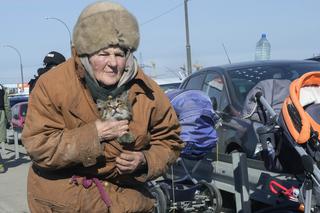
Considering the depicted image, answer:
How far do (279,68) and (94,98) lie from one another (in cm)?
555

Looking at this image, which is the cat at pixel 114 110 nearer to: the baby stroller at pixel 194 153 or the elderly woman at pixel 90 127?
the elderly woman at pixel 90 127

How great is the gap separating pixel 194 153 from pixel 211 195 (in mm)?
487

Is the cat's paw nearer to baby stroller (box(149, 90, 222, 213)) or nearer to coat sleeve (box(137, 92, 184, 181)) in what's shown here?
coat sleeve (box(137, 92, 184, 181))

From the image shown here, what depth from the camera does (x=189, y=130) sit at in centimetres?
616

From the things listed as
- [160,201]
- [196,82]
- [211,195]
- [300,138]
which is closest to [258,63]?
[196,82]

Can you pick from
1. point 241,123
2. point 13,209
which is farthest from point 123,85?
point 13,209

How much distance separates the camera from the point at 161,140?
119 inches

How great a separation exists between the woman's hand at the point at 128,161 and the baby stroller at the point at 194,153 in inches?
123

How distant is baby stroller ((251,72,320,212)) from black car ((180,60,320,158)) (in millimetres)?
3155

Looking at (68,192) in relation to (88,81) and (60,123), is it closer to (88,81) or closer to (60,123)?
(60,123)

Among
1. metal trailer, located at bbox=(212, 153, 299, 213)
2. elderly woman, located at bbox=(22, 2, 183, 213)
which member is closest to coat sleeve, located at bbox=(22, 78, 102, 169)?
elderly woman, located at bbox=(22, 2, 183, 213)

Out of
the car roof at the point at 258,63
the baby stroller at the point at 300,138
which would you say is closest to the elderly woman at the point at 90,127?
the baby stroller at the point at 300,138

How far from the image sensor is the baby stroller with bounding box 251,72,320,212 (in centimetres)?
339

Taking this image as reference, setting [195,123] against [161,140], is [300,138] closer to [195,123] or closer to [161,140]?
[161,140]
